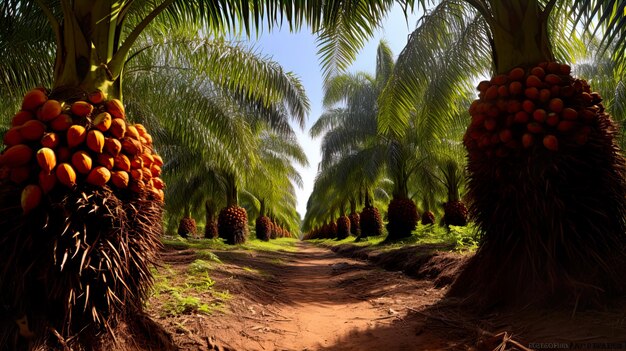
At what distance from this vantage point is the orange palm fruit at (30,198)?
2213 mm

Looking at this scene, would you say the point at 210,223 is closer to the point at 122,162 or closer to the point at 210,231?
the point at 210,231

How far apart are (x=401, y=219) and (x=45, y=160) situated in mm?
11670

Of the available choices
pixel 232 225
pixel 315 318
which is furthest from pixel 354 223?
pixel 315 318

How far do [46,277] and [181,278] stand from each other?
2631mm

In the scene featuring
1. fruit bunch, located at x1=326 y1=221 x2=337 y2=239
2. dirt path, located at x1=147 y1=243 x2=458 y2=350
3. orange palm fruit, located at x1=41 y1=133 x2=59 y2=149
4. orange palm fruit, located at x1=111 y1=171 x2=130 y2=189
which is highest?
orange palm fruit, located at x1=41 y1=133 x2=59 y2=149

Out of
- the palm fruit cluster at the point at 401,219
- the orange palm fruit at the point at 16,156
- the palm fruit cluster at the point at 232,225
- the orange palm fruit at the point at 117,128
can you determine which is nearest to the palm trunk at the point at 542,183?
the orange palm fruit at the point at 117,128

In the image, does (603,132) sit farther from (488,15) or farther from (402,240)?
(402,240)

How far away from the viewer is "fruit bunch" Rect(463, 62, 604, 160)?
302 centimetres

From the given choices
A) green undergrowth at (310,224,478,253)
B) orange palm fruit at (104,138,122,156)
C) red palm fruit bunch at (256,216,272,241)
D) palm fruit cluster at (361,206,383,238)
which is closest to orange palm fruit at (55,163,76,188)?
orange palm fruit at (104,138,122,156)

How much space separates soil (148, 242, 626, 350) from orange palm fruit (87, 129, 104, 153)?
1402 mm

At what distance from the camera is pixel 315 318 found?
4.13 meters

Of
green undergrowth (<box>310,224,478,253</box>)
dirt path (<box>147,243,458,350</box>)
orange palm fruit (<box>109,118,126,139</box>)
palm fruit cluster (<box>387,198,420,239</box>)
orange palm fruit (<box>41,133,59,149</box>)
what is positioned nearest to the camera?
orange palm fruit (<box>41,133,59,149</box>)

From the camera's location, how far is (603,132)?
3096 millimetres

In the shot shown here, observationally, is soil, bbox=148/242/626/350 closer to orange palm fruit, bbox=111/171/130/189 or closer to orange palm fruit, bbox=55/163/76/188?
→ orange palm fruit, bbox=111/171/130/189
